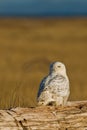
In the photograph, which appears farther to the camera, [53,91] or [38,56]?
[38,56]

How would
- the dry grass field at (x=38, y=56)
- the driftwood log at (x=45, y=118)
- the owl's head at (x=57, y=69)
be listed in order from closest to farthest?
the driftwood log at (x=45, y=118) < the owl's head at (x=57, y=69) < the dry grass field at (x=38, y=56)

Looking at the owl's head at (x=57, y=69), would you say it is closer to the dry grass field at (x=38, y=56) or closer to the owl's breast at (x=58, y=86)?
the owl's breast at (x=58, y=86)

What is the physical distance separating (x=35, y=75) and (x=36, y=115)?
41.3ft

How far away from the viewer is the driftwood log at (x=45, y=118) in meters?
6.88

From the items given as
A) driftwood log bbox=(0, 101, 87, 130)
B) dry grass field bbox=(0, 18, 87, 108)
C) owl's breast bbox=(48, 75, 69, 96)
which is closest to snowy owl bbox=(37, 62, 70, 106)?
owl's breast bbox=(48, 75, 69, 96)

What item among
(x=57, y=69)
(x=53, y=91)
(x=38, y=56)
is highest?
(x=38, y=56)

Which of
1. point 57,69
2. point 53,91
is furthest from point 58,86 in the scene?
point 57,69

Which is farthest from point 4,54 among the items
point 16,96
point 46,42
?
point 16,96

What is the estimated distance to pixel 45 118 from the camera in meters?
7.02

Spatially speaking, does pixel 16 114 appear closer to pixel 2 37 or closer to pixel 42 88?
pixel 42 88

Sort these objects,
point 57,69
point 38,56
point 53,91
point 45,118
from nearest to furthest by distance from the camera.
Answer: point 45,118 → point 53,91 → point 57,69 → point 38,56

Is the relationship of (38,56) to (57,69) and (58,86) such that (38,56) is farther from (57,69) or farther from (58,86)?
(58,86)

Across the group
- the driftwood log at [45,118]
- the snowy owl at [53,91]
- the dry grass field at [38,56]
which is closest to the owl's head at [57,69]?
the snowy owl at [53,91]

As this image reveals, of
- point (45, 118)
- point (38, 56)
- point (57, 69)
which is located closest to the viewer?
point (45, 118)
